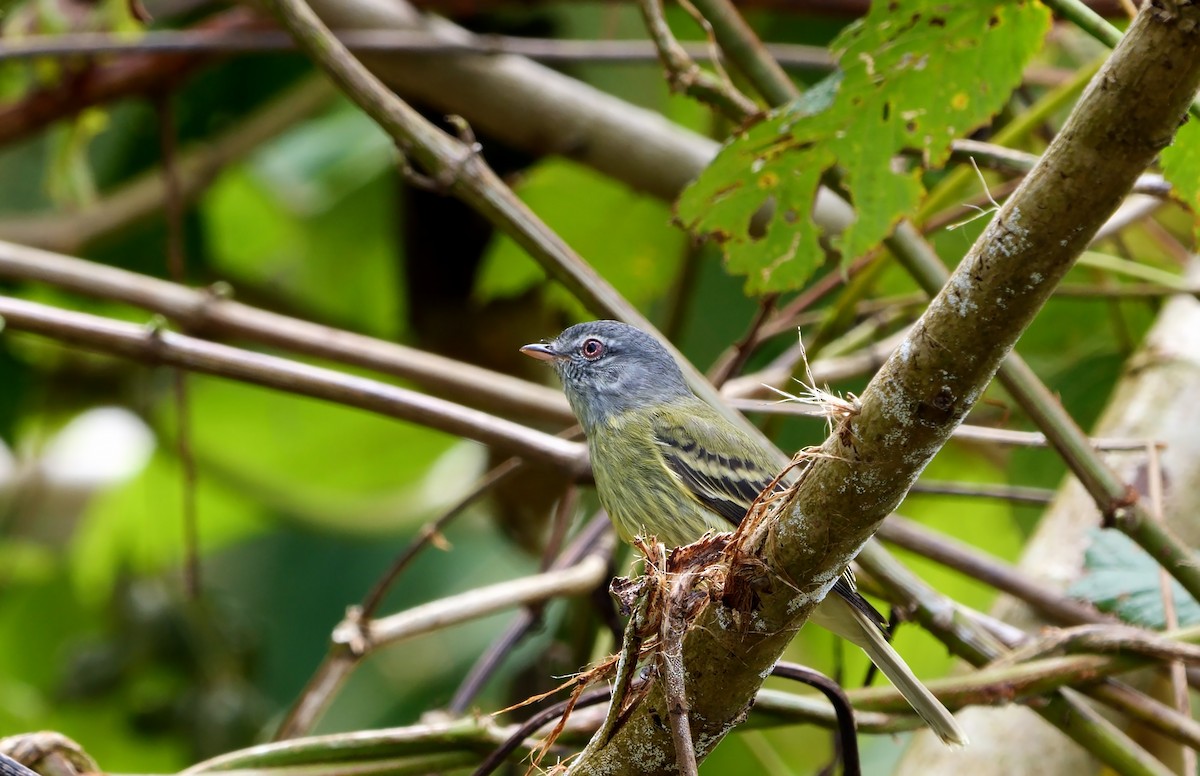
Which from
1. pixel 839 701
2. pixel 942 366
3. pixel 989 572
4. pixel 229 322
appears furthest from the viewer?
pixel 229 322

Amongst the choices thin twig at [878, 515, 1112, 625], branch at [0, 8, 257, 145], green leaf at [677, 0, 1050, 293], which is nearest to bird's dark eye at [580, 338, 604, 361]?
green leaf at [677, 0, 1050, 293]

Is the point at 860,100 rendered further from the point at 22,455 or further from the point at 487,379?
the point at 22,455

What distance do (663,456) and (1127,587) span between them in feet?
3.98

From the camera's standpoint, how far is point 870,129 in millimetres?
2670

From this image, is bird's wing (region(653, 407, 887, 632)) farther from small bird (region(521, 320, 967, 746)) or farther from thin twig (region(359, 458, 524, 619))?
thin twig (region(359, 458, 524, 619))

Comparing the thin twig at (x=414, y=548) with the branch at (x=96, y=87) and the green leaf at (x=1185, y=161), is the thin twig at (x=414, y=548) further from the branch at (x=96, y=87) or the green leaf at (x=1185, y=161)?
the branch at (x=96, y=87)

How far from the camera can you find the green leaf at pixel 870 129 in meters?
2.51

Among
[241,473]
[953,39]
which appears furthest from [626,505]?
[241,473]

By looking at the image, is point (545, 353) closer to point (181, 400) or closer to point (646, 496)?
point (646, 496)

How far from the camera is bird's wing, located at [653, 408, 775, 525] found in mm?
3068

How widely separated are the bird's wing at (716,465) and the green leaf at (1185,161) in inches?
44.9

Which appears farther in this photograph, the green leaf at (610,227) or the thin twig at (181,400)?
the green leaf at (610,227)

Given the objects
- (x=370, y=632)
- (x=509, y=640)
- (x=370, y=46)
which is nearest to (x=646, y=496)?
(x=509, y=640)

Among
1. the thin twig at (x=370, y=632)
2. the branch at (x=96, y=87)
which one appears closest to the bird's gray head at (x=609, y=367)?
the thin twig at (x=370, y=632)
